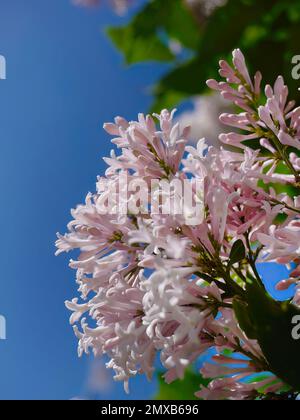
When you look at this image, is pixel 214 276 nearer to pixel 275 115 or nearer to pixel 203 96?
pixel 275 115

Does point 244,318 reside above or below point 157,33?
below

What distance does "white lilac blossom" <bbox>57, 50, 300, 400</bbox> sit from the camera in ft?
1.72

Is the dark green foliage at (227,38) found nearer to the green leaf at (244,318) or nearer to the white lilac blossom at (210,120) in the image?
the white lilac blossom at (210,120)

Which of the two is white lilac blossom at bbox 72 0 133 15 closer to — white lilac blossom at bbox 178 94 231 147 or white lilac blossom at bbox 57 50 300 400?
white lilac blossom at bbox 178 94 231 147

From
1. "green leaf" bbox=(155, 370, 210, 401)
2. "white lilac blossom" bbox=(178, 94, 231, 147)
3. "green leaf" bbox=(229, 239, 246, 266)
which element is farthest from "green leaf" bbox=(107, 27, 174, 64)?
"green leaf" bbox=(229, 239, 246, 266)

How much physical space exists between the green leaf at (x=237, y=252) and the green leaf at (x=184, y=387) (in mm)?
906

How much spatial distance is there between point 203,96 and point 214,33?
19.7 inches

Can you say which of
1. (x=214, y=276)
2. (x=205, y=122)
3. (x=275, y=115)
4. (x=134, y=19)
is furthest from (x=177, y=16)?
(x=214, y=276)

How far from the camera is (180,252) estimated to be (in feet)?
1.57

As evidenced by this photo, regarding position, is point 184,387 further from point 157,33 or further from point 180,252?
point 157,33

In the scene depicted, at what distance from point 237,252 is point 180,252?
10cm

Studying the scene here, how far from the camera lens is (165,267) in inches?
19.5

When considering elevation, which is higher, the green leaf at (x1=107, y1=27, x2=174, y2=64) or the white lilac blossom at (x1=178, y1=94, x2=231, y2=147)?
the green leaf at (x1=107, y1=27, x2=174, y2=64)

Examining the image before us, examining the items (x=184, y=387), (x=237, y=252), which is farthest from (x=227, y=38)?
(x=237, y=252)
